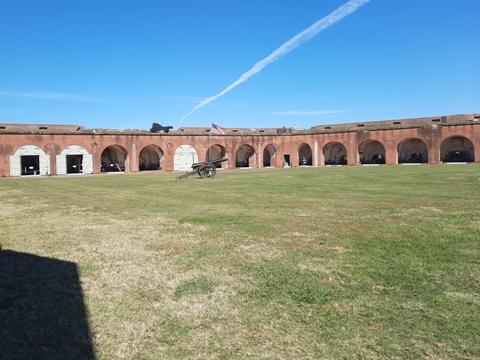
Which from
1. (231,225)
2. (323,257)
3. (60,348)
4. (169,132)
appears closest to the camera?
(60,348)

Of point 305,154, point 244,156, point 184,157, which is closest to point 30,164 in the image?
point 184,157

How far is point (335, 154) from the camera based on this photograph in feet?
135

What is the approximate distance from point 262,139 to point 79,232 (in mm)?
34385

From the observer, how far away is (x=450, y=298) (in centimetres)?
289

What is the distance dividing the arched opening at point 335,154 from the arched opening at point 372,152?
2326 mm

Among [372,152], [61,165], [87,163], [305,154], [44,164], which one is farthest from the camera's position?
[305,154]

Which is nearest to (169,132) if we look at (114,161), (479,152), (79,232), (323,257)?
(114,161)

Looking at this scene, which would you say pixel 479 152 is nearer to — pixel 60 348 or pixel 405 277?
pixel 405 277

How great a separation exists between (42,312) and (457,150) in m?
39.2

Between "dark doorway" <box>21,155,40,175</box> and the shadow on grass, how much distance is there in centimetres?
A: 3029

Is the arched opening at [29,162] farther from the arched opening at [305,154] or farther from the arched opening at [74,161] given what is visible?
the arched opening at [305,154]

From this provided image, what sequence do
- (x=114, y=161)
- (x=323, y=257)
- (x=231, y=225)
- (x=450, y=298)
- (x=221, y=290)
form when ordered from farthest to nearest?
(x=114, y=161) → (x=231, y=225) → (x=323, y=257) → (x=221, y=290) → (x=450, y=298)

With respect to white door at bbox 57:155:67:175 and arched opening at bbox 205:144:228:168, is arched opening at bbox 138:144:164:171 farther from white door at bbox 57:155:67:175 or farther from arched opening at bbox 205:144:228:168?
white door at bbox 57:155:67:175

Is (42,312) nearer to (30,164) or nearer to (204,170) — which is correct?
(204,170)
